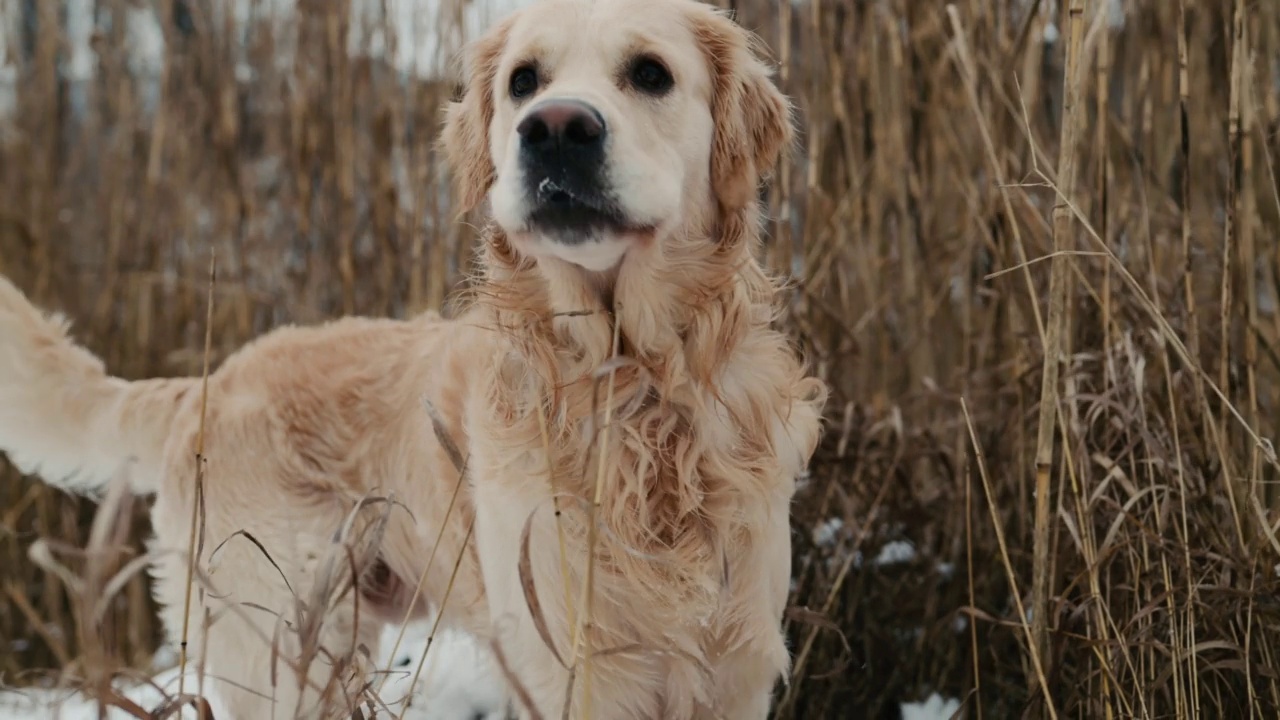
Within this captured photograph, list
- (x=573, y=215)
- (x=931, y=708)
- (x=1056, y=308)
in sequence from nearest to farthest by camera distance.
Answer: (x=573, y=215)
(x=1056, y=308)
(x=931, y=708)

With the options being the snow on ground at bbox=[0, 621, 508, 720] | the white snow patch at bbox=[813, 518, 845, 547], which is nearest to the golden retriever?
the snow on ground at bbox=[0, 621, 508, 720]

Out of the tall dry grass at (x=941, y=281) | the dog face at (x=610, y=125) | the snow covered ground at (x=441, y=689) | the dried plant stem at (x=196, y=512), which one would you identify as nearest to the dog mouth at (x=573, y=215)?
the dog face at (x=610, y=125)

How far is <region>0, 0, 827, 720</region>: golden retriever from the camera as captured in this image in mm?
1688

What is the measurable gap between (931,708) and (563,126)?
61.6 inches

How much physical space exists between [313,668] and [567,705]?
1.24 metres

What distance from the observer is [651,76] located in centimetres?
187

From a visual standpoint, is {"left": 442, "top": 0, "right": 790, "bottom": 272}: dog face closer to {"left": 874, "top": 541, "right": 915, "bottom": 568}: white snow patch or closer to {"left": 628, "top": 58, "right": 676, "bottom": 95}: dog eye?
{"left": 628, "top": 58, "right": 676, "bottom": 95}: dog eye

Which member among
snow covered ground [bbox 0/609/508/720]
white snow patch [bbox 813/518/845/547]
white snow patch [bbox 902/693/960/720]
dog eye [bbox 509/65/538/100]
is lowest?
snow covered ground [bbox 0/609/508/720]

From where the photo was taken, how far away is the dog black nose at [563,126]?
5.24 ft

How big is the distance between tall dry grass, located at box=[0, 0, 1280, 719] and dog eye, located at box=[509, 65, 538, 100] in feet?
2.57

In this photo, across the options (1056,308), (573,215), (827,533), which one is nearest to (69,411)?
(573,215)

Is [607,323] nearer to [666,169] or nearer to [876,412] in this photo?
[666,169]

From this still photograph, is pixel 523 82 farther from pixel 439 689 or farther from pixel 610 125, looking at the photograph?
pixel 439 689

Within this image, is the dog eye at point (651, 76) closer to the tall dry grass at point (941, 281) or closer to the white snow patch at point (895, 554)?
the tall dry grass at point (941, 281)
